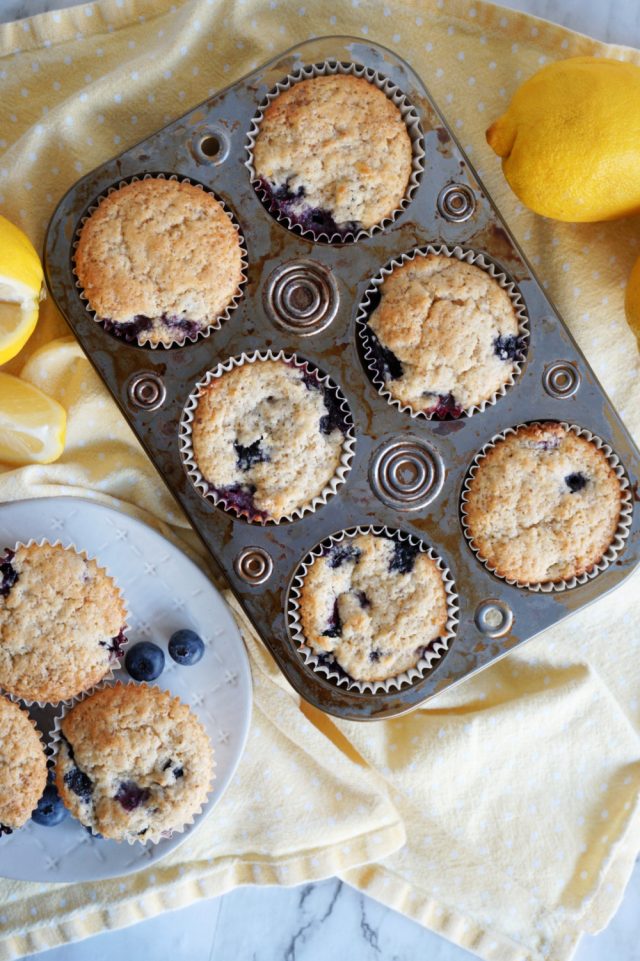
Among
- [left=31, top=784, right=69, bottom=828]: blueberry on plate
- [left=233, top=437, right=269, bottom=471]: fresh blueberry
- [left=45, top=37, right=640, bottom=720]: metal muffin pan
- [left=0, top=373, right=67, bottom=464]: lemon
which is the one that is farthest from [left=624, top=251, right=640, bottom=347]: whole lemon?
[left=31, top=784, right=69, bottom=828]: blueberry on plate

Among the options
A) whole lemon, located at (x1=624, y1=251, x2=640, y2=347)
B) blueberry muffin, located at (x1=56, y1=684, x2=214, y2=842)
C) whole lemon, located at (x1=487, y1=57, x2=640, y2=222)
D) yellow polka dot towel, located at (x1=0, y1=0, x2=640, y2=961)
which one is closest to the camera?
whole lemon, located at (x1=487, y1=57, x2=640, y2=222)

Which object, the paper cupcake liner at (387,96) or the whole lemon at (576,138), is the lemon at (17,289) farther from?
the whole lemon at (576,138)

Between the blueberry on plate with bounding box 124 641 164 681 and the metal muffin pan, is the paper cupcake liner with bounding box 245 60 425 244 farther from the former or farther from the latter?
the blueberry on plate with bounding box 124 641 164 681

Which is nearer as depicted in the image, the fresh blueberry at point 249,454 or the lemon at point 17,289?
the lemon at point 17,289

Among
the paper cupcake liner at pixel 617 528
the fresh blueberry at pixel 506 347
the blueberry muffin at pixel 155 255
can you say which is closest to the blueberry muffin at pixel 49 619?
the blueberry muffin at pixel 155 255

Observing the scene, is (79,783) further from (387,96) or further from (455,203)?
(387,96)

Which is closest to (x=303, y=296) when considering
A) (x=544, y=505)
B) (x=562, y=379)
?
(x=562, y=379)

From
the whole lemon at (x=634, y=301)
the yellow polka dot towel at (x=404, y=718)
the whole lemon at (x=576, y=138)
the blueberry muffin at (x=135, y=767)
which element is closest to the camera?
the whole lemon at (x=576, y=138)
